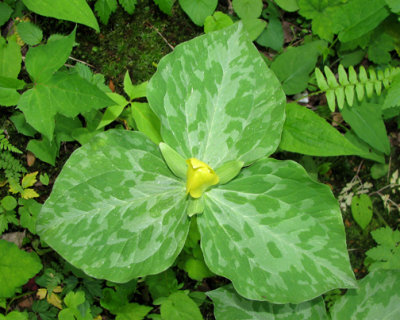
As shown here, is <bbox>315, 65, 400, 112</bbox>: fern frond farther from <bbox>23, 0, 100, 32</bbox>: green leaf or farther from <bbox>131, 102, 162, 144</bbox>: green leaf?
<bbox>23, 0, 100, 32</bbox>: green leaf

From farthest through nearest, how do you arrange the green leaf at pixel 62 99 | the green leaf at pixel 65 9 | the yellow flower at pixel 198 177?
1. the green leaf at pixel 65 9
2. the green leaf at pixel 62 99
3. the yellow flower at pixel 198 177

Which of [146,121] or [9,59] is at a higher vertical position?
[9,59]

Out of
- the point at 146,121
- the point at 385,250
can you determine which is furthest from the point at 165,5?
the point at 385,250

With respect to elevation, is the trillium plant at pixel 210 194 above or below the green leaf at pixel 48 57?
below

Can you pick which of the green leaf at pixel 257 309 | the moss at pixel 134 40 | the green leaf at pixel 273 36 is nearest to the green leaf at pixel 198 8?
the moss at pixel 134 40

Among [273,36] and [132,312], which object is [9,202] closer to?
[132,312]

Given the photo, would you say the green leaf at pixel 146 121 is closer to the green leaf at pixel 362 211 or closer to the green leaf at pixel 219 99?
the green leaf at pixel 219 99
